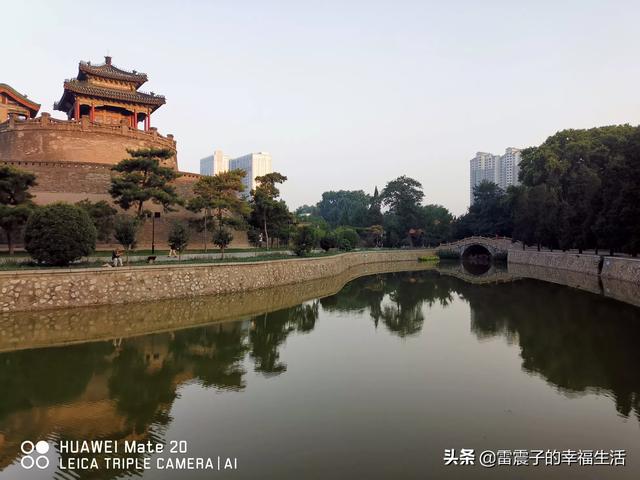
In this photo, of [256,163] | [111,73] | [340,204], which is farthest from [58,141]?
[256,163]

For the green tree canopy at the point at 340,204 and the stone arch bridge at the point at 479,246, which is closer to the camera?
the stone arch bridge at the point at 479,246

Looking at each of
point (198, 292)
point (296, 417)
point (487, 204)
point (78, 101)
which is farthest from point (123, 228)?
point (487, 204)

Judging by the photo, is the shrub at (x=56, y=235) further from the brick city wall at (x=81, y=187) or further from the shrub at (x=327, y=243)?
the shrub at (x=327, y=243)

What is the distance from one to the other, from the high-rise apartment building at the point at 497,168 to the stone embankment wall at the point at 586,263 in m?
61.2

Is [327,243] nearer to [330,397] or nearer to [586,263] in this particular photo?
[586,263]

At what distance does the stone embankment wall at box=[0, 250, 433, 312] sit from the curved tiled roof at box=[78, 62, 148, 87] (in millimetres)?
25141

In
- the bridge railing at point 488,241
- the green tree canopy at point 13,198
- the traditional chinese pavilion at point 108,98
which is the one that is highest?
the traditional chinese pavilion at point 108,98

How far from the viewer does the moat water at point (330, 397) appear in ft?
21.2

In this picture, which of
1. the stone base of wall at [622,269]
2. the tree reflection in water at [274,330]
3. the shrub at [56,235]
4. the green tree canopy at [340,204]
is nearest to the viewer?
the tree reflection in water at [274,330]

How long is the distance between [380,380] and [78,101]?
3690cm

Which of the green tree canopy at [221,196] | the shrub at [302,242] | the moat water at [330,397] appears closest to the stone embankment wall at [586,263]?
the moat water at [330,397]

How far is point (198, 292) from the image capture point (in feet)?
66.6

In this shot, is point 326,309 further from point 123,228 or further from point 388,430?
point 388,430

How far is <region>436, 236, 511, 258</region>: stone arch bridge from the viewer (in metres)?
54.3
